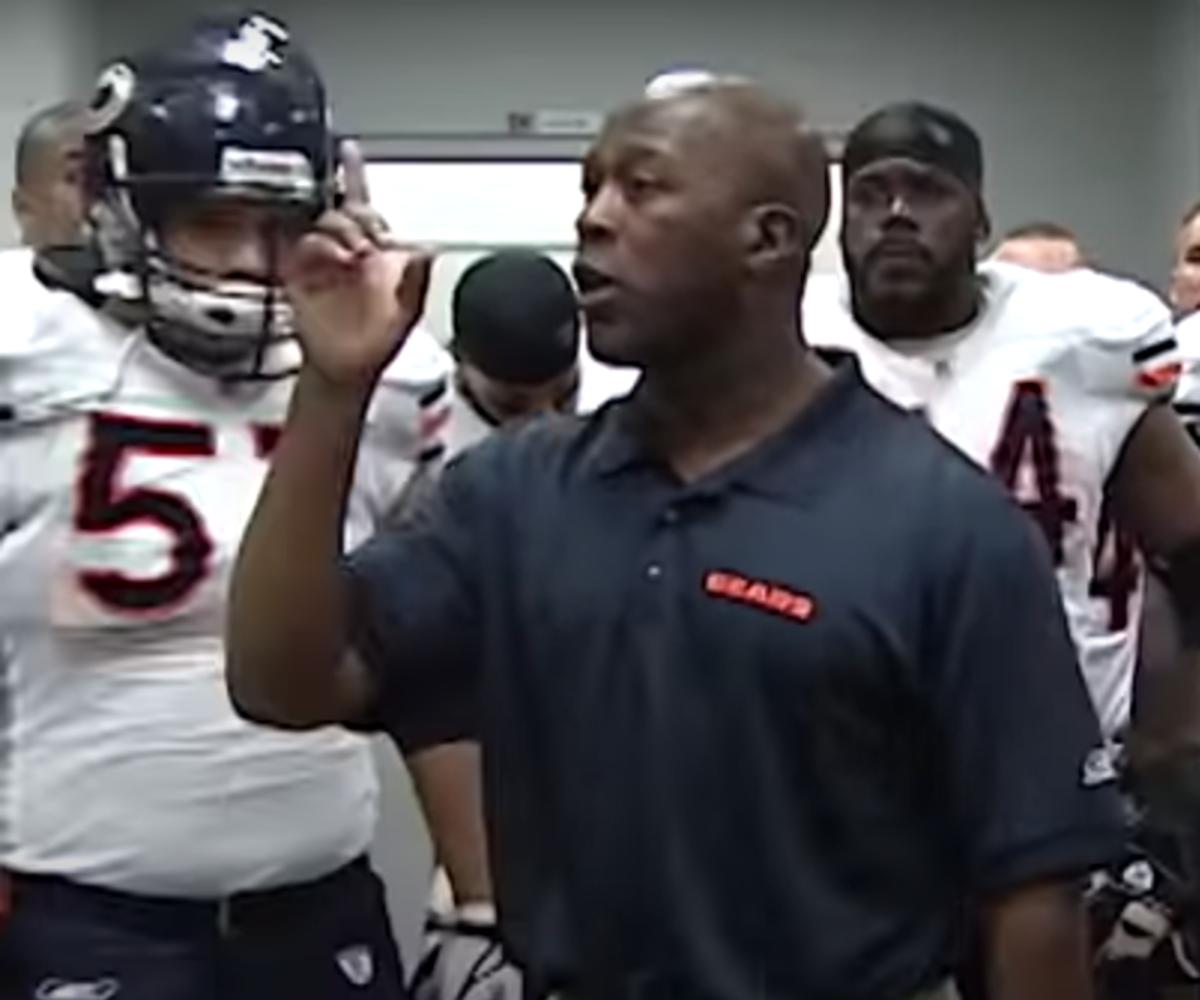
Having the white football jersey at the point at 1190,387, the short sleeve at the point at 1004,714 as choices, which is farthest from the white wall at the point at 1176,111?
the short sleeve at the point at 1004,714

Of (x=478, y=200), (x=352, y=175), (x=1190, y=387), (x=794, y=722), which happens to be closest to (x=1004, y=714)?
(x=794, y=722)

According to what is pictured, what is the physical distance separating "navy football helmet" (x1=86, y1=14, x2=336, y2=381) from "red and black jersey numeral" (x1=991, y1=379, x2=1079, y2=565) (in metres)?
1.13

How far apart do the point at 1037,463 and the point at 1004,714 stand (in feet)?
5.14

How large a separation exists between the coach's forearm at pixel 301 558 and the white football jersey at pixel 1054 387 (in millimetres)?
1463

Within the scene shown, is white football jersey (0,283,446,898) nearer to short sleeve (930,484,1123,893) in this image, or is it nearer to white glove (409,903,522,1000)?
white glove (409,903,522,1000)

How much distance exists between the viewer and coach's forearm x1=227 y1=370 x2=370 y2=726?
222 centimetres

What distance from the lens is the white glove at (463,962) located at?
322 centimetres

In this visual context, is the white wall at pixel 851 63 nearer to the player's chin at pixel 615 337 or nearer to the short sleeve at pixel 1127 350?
the short sleeve at pixel 1127 350

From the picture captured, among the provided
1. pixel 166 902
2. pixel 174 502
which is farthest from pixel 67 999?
pixel 174 502

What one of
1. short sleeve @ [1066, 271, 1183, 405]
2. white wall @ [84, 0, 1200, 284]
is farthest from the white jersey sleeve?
white wall @ [84, 0, 1200, 284]

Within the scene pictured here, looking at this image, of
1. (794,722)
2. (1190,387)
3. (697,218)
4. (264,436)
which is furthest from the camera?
(1190,387)

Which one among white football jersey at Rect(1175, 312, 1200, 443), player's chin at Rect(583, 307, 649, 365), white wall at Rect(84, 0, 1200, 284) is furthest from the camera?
white wall at Rect(84, 0, 1200, 284)

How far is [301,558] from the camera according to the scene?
87.4 inches

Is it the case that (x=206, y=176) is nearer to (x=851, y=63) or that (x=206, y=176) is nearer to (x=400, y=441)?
(x=400, y=441)
